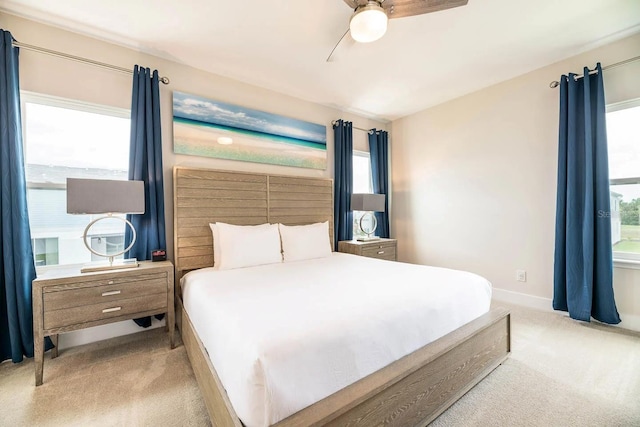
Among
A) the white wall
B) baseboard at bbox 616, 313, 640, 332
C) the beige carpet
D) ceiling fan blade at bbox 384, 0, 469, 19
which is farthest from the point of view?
baseboard at bbox 616, 313, 640, 332

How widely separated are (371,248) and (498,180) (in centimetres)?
183

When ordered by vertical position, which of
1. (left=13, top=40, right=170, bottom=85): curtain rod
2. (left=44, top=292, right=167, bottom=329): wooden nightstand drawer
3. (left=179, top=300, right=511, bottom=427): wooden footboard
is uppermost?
(left=13, top=40, right=170, bottom=85): curtain rod

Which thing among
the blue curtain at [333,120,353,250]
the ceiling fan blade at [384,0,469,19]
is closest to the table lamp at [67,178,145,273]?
the ceiling fan blade at [384,0,469,19]

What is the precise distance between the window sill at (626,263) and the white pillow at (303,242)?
9.20 feet

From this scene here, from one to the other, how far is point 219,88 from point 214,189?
1.20m

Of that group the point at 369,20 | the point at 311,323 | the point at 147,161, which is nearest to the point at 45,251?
the point at 147,161

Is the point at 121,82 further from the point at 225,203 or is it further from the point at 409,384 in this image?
the point at 409,384

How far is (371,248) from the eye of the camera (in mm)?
3801

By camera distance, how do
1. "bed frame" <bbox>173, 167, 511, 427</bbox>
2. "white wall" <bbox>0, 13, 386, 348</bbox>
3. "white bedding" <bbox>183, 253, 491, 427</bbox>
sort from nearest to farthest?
"white bedding" <bbox>183, 253, 491, 427</bbox> → "bed frame" <bbox>173, 167, 511, 427</bbox> → "white wall" <bbox>0, 13, 386, 348</bbox>

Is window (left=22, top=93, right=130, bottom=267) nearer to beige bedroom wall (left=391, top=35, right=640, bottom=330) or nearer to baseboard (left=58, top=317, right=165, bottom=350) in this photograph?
baseboard (left=58, top=317, right=165, bottom=350)

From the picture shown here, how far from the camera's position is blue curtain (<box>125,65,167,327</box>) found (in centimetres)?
252

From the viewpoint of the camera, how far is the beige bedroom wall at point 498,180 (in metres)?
2.79

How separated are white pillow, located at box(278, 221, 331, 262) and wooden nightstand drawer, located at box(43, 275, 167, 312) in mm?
1188

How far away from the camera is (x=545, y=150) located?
304cm
